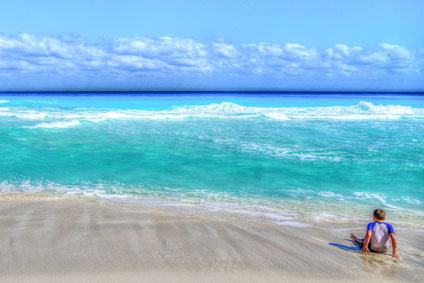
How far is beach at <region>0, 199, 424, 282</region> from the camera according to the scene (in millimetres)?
3783

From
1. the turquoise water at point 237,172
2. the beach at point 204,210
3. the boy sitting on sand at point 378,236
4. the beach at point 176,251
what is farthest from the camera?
the turquoise water at point 237,172

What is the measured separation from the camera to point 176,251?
4.33 meters

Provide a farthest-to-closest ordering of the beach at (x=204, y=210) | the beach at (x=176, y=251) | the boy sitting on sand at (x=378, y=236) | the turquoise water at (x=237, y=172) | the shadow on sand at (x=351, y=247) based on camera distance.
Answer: the turquoise water at (x=237, y=172), the shadow on sand at (x=351, y=247), the boy sitting on sand at (x=378, y=236), the beach at (x=204, y=210), the beach at (x=176, y=251)

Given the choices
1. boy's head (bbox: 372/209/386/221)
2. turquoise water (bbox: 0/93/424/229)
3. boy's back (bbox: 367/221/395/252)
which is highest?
boy's head (bbox: 372/209/386/221)

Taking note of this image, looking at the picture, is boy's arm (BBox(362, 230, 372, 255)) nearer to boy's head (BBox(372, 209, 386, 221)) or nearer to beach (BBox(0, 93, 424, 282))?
beach (BBox(0, 93, 424, 282))

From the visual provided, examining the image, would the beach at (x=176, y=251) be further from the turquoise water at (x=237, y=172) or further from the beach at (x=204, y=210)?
the turquoise water at (x=237, y=172)

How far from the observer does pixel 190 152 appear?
11898 mm

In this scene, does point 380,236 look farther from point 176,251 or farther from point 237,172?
point 237,172

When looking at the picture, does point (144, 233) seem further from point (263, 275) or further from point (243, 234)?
point (263, 275)

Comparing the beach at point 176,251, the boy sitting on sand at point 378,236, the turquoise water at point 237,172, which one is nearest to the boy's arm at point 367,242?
the boy sitting on sand at point 378,236

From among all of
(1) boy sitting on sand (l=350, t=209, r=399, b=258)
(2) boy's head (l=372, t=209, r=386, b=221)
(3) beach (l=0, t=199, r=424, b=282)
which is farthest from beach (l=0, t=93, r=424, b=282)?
(2) boy's head (l=372, t=209, r=386, b=221)

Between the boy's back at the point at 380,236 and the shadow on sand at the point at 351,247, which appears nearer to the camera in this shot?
the boy's back at the point at 380,236

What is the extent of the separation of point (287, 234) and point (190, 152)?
7.14 meters

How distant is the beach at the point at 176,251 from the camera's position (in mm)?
3783
